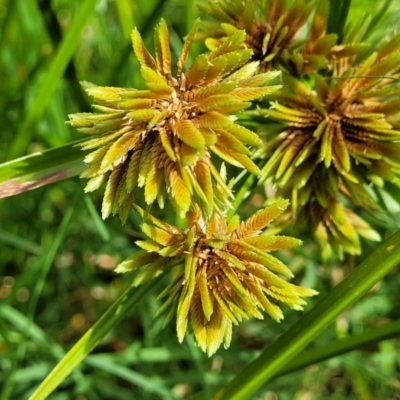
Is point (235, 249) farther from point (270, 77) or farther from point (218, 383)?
point (218, 383)

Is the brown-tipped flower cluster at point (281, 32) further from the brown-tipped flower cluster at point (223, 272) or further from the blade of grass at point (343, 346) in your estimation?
the blade of grass at point (343, 346)

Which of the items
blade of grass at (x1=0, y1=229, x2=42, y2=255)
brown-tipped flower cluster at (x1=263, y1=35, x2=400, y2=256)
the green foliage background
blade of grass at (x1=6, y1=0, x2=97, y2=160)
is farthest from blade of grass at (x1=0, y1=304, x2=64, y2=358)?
brown-tipped flower cluster at (x1=263, y1=35, x2=400, y2=256)

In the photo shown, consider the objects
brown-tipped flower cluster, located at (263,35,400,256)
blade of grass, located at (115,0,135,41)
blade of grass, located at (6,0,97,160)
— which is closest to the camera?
brown-tipped flower cluster, located at (263,35,400,256)

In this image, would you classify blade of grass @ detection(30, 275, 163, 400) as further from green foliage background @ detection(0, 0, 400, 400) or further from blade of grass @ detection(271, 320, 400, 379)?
green foliage background @ detection(0, 0, 400, 400)

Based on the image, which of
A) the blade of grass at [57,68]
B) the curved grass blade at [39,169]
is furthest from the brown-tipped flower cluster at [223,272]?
the blade of grass at [57,68]

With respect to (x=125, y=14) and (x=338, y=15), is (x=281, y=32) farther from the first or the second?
(x=125, y=14)

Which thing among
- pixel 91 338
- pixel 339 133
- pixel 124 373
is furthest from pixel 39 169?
pixel 124 373
